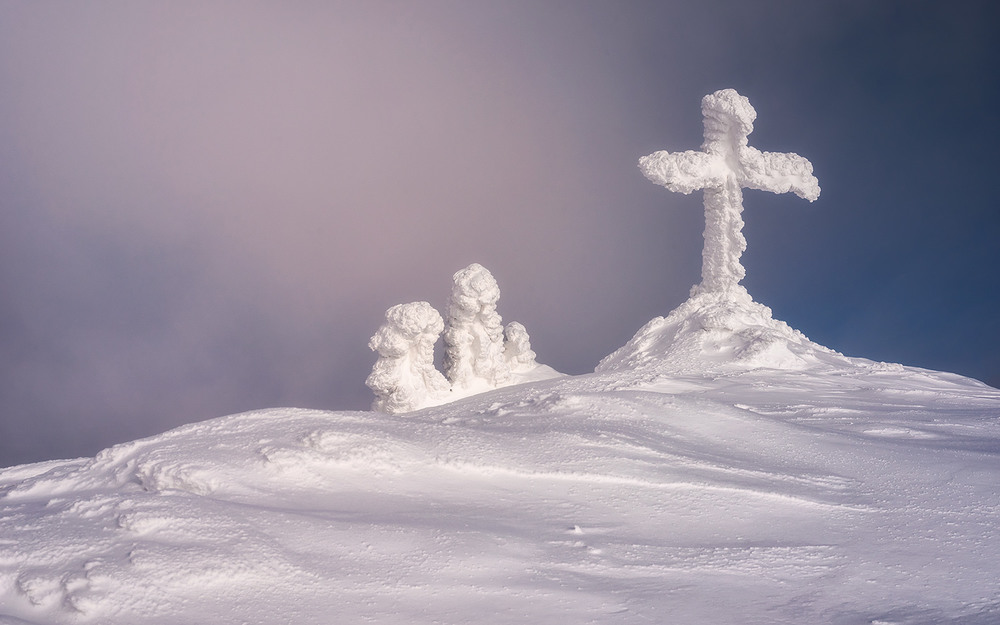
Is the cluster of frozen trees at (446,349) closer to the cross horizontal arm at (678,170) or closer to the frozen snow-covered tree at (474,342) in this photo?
the frozen snow-covered tree at (474,342)

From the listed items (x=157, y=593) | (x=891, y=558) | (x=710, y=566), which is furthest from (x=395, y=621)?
(x=891, y=558)

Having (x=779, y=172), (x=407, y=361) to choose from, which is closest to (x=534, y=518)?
(x=407, y=361)

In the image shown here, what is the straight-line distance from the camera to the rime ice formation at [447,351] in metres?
9.05

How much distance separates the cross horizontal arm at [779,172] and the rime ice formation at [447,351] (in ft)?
9.96

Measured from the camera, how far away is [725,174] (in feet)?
31.4

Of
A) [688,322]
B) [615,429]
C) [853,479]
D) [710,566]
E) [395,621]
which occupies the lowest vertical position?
[395,621]

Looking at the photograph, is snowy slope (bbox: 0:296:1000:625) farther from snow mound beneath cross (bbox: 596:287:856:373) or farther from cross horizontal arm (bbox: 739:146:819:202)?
cross horizontal arm (bbox: 739:146:819:202)

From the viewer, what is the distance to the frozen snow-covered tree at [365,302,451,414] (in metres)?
8.98

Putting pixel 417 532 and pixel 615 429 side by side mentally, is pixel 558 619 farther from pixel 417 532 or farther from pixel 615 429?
pixel 615 429

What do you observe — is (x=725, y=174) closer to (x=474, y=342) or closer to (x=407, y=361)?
(x=474, y=342)

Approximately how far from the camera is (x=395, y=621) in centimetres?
270

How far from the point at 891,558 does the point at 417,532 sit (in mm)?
1754

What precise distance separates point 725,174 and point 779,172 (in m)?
0.57

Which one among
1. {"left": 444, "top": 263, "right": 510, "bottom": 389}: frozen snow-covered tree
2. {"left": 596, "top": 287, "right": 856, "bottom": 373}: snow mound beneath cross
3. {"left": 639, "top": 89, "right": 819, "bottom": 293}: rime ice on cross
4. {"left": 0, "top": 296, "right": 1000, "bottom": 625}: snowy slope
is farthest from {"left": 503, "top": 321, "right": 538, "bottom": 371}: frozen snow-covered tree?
{"left": 0, "top": 296, "right": 1000, "bottom": 625}: snowy slope
